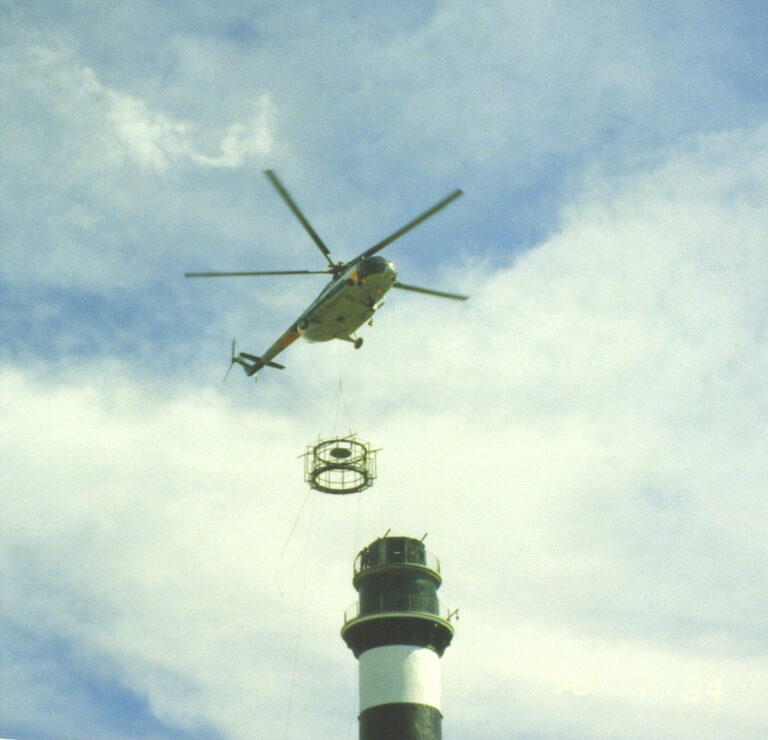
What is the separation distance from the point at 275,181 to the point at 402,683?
20.0 metres

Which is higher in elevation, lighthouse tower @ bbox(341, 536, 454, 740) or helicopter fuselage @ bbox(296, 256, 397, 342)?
helicopter fuselage @ bbox(296, 256, 397, 342)

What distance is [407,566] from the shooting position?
119 feet

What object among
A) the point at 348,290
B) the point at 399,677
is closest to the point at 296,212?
the point at 348,290

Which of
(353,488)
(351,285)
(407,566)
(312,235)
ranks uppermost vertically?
(312,235)

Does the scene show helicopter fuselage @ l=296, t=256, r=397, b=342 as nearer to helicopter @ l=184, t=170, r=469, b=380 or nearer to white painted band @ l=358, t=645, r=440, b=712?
helicopter @ l=184, t=170, r=469, b=380

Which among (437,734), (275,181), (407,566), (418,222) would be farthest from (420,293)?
(437,734)

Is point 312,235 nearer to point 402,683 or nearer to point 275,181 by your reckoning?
point 275,181

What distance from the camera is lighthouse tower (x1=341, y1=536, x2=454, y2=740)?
112 feet

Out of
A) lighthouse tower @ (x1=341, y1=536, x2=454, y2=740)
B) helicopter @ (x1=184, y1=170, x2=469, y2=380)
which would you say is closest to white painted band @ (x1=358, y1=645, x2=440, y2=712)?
lighthouse tower @ (x1=341, y1=536, x2=454, y2=740)

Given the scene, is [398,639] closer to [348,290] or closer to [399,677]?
[399,677]

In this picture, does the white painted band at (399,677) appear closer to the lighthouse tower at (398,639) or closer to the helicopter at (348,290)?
the lighthouse tower at (398,639)

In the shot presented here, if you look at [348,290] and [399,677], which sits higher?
[348,290]

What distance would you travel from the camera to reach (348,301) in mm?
36250

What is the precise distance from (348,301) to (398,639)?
13.4 metres
